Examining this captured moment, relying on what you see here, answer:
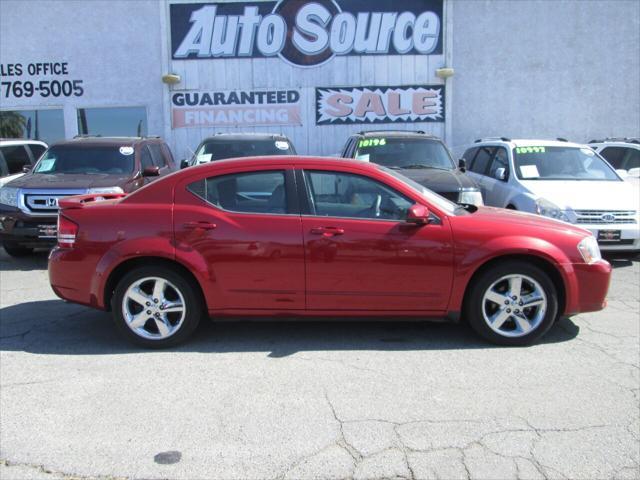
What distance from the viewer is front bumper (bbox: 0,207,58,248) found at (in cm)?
806

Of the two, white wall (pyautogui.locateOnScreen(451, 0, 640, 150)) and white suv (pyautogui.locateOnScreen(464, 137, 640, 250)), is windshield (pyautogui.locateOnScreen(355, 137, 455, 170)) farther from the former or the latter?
white wall (pyautogui.locateOnScreen(451, 0, 640, 150))

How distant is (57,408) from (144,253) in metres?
1.37

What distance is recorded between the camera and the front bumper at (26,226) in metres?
8.06

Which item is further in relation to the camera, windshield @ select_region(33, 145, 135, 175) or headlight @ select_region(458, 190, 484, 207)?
windshield @ select_region(33, 145, 135, 175)

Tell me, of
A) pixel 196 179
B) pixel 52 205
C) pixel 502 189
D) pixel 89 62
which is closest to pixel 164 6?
pixel 89 62

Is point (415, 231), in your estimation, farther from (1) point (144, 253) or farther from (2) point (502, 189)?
(2) point (502, 189)

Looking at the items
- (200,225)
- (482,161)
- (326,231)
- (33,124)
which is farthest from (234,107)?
(326,231)

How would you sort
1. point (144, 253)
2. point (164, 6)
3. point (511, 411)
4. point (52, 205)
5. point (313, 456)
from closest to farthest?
point (313, 456), point (511, 411), point (144, 253), point (52, 205), point (164, 6)

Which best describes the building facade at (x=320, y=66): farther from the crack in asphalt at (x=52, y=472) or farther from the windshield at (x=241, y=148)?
the crack in asphalt at (x=52, y=472)

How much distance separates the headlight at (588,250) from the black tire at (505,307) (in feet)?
1.17

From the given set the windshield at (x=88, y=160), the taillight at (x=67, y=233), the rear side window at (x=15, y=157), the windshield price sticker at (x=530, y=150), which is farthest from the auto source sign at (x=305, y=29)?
the taillight at (x=67, y=233)

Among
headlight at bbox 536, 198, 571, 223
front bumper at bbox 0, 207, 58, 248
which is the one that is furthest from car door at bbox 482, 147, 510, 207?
front bumper at bbox 0, 207, 58, 248

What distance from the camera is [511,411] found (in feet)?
12.3

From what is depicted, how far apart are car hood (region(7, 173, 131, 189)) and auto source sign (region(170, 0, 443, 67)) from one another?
6.76 m
